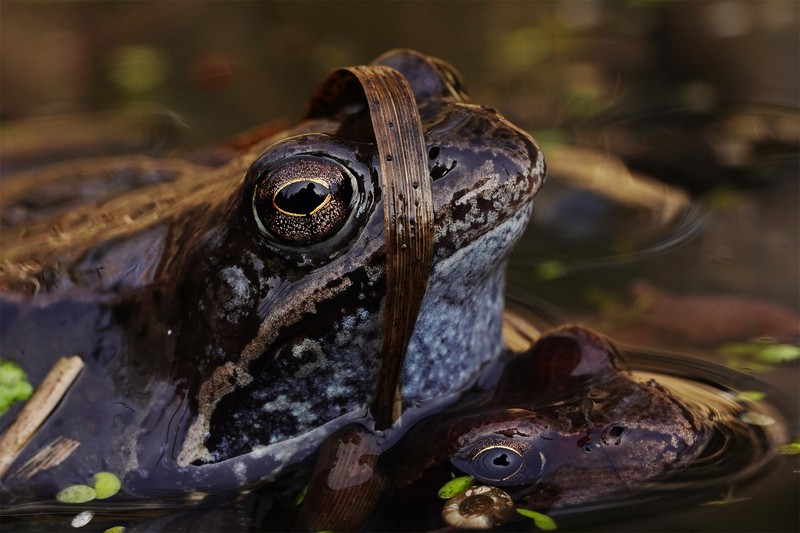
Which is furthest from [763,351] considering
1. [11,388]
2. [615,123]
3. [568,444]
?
[11,388]

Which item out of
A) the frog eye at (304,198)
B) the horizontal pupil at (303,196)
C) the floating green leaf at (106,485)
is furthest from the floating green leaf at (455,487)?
the floating green leaf at (106,485)

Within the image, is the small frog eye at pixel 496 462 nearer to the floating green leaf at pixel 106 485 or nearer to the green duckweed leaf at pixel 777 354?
the floating green leaf at pixel 106 485

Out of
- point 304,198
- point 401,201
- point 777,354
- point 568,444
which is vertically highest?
point 777,354

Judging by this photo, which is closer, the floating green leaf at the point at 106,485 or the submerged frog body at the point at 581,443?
the submerged frog body at the point at 581,443

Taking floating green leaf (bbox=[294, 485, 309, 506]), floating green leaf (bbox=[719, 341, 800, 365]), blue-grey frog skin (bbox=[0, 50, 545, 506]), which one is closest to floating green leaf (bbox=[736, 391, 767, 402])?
floating green leaf (bbox=[719, 341, 800, 365])

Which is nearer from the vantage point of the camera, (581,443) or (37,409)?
(581,443)

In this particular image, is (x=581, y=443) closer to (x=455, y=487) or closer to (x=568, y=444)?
(x=568, y=444)

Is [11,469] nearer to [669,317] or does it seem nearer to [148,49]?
[669,317]

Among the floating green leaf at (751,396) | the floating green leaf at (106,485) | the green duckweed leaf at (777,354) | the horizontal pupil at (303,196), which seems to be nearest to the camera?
the horizontal pupil at (303,196)
